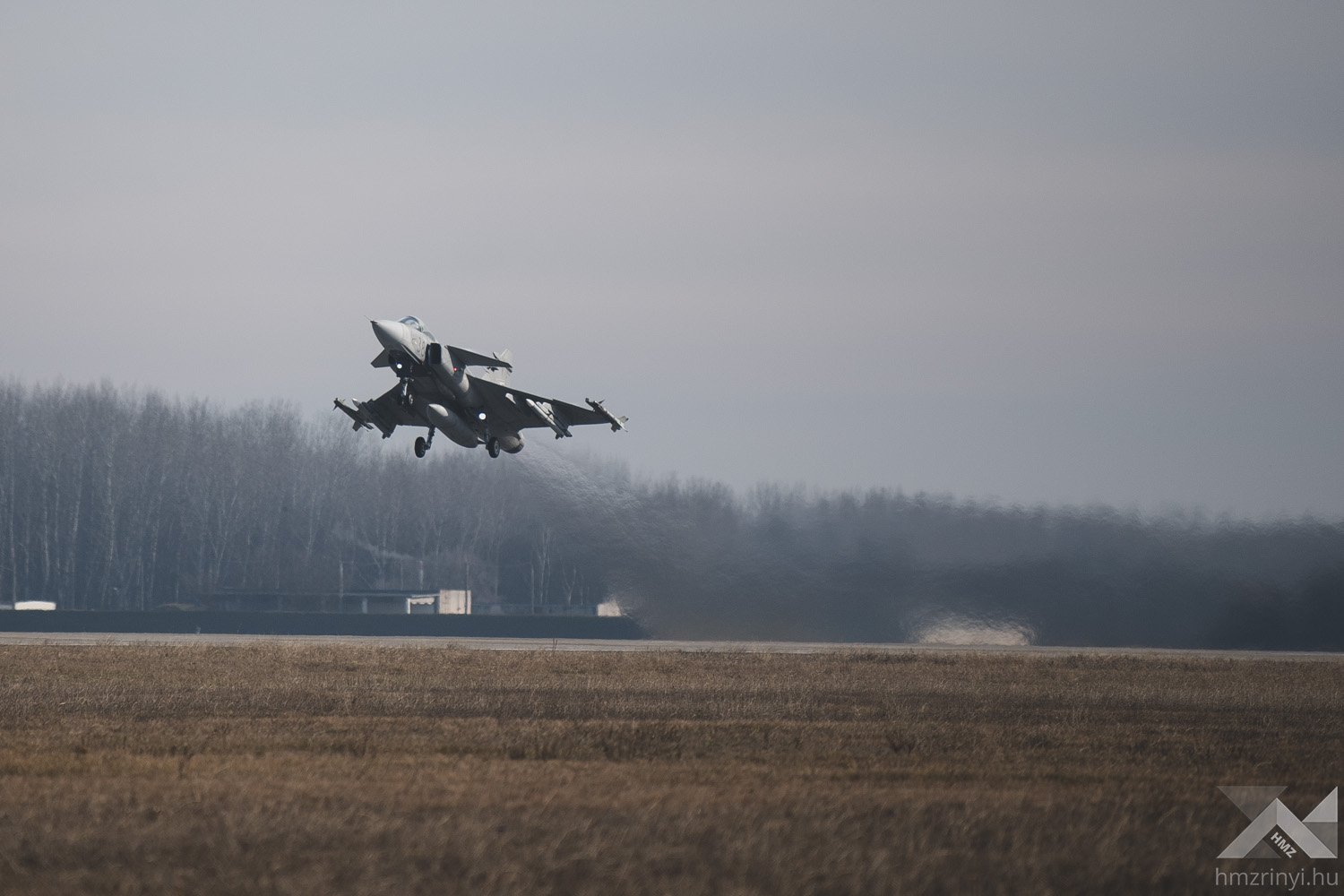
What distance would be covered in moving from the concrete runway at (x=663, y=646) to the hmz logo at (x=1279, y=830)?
102ft

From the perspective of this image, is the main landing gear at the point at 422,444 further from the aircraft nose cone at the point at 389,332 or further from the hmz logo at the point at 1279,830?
the hmz logo at the point at 1279,830

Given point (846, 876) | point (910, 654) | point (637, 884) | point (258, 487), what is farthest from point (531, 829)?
point (258, 487)

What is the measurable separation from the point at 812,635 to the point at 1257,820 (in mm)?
39221

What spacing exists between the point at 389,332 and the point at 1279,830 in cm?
2682

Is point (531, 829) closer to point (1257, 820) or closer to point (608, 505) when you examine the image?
point (1257, 820)

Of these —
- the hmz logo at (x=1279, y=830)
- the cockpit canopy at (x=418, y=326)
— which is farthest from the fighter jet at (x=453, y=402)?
the hmz logo at (x=1279, y=830)

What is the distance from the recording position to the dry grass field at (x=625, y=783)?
11969 millimetres

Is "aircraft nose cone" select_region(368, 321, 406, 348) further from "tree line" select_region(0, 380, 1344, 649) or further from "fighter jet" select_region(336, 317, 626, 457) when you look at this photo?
"tree line" select_region(0, 380, 1344, 649)

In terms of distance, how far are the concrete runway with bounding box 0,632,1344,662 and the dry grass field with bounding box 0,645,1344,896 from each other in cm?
1589

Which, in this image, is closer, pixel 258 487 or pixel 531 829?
pixel 531 829

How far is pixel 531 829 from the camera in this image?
43.9 ft

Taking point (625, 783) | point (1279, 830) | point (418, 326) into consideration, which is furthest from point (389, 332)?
point (1279, 830)

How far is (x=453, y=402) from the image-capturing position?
40531 millimetres

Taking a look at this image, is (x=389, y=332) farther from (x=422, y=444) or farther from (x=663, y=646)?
(x=663, y=646)
